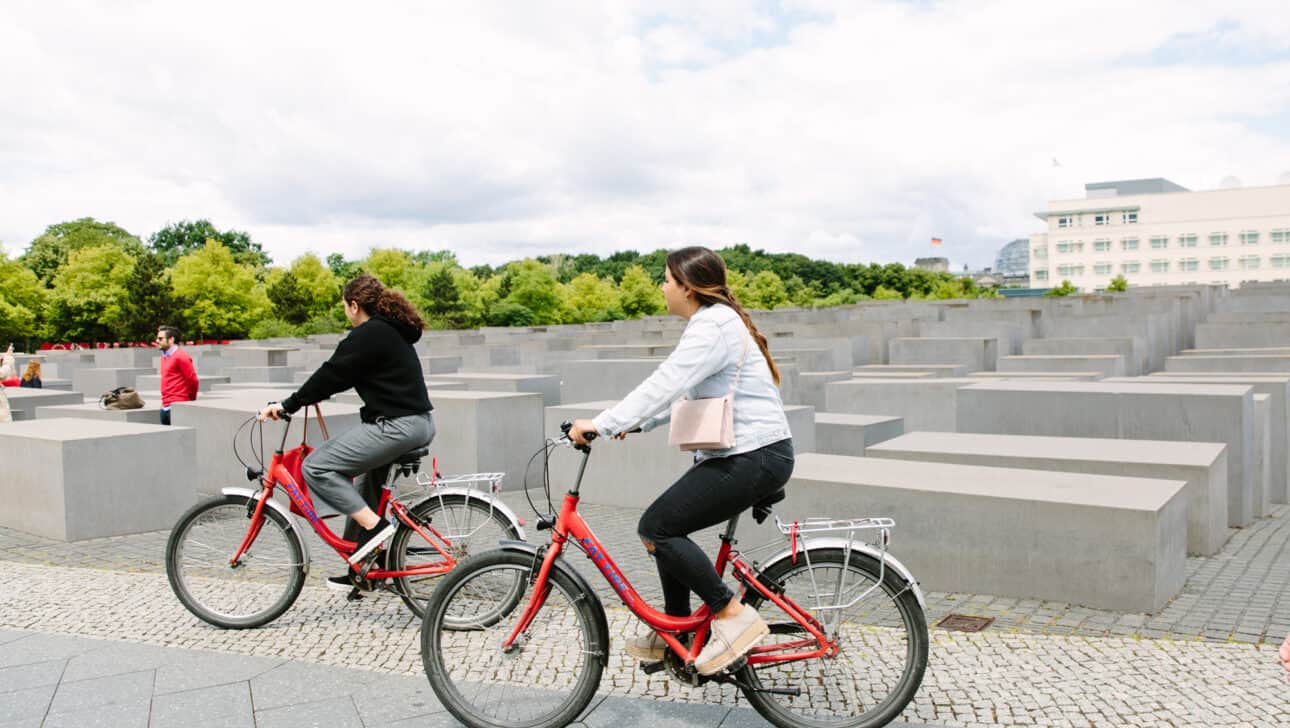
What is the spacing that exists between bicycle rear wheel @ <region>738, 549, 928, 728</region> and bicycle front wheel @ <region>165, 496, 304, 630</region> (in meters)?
2.68

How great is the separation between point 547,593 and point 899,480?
11.8 feet

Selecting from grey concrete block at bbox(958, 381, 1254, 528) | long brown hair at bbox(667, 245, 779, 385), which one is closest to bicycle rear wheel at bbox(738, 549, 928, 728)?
long brown hair at bbox(667, 245, 779, 385)

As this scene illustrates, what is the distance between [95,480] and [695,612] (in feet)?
21.5

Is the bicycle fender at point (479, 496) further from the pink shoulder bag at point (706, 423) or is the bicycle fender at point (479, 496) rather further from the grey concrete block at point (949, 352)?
the grey concrete block at point (949, 352)

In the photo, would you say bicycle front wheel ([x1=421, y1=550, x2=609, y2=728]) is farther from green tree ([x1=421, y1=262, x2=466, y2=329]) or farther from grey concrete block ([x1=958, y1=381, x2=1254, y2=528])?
green tree ([x1=421, y1=262, x2=466, y2=329])

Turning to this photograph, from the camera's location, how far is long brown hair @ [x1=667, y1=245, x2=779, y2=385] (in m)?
3.97

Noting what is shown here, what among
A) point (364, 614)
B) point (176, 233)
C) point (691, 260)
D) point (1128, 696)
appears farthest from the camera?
point (176, 233)

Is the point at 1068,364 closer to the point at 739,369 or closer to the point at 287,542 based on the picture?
the point at 287,542

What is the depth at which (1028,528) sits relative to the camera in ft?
20.6

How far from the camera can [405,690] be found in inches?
181

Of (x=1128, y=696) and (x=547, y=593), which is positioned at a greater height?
(x=547, y=593)

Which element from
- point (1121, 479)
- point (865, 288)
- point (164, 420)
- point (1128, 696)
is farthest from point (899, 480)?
point (865, 288)

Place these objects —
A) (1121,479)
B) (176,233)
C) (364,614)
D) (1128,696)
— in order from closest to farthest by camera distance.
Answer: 1. (1128,696)
2. (364,614)
3. (1121,479)
4. (176,233)

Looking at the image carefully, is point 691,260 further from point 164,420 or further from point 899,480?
point 164,420
